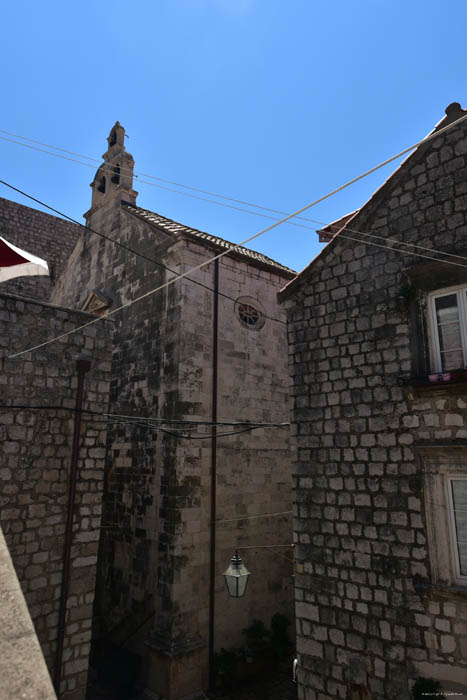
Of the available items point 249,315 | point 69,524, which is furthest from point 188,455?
point 249,315

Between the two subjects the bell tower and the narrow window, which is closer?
the narrow window

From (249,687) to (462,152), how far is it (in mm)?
10921

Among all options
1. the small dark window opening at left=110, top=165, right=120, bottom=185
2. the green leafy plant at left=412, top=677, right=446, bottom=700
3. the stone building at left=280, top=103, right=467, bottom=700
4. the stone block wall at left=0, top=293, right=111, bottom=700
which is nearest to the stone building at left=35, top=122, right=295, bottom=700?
the small dark window opening at left=110, top=165, right=120, bottom=185

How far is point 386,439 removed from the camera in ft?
21.1

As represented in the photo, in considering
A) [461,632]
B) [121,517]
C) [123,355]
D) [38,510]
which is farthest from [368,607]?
[123,355]

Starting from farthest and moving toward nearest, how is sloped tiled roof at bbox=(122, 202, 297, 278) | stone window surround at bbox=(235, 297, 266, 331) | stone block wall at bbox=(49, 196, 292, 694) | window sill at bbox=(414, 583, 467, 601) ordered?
stone window surround at bbox=(235, 297, 266, 331) → sloped tiled roof at bbox=(122, 202, 297, 278) → stone block wall at bbox=(49, 196, 292, 694) → window sill at bbox=(414, 583, 467, 601)

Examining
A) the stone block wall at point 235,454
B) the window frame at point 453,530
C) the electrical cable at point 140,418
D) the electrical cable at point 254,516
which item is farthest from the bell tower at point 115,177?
the window frame at point 453,530

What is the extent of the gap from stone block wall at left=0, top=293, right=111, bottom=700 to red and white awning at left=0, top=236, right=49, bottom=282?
1319 millimetres

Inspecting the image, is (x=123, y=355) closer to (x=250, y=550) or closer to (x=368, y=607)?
(x=250, y=550)

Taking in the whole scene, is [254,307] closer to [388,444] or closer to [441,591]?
[388,444]

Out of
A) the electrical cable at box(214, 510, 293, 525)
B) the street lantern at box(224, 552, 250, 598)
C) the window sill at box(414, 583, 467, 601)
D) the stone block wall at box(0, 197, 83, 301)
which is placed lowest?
the street lantern at box(224, 552, 250, 598)

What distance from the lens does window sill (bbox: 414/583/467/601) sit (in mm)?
5434

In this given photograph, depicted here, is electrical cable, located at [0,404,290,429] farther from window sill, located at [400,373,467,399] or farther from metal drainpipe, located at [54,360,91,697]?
window sill, located at [400,373,467,399]

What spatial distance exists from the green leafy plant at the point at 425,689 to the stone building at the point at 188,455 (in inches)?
208
